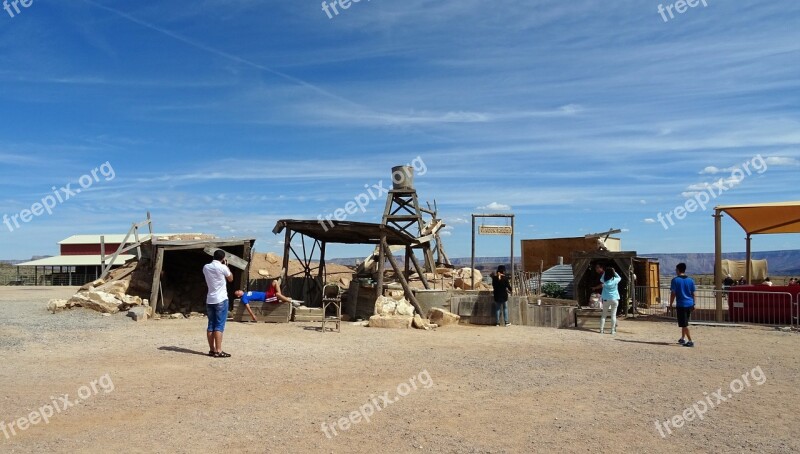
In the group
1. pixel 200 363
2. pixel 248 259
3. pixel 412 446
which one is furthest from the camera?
pixel 248 259

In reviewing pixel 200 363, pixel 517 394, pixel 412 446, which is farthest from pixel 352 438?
pixel 200 363

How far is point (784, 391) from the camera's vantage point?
8.28m

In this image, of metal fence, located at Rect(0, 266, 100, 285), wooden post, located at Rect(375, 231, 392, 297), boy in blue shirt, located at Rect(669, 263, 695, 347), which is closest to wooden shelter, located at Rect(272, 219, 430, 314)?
wooden post, located at Rect(375, 231, 392, 297)

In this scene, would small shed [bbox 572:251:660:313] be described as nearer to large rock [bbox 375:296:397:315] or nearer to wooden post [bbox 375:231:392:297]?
wooden post [bbox 375:231:392:297]

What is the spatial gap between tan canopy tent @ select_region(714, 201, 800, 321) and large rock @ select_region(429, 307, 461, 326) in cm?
740

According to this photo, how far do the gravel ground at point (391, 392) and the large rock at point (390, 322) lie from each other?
1.46m

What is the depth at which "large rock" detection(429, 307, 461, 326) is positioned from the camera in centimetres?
1591

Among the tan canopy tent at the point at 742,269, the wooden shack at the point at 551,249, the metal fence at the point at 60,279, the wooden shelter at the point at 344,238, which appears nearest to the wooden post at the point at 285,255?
the wooden shelter at the point at 344,238

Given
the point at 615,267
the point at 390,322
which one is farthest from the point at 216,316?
the point at 615,267

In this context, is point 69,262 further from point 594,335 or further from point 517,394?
point 517,394

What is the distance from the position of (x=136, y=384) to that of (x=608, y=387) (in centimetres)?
648

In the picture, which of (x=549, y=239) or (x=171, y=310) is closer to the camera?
(x=171, y=310)

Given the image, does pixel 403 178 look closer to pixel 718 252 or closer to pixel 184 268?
pixel 184 268

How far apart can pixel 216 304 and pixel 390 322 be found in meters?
5.81
